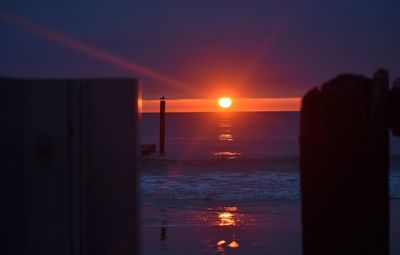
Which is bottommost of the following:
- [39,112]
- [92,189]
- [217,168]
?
[217,168]

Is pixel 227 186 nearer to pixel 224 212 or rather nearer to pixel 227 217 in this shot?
pixel 224 212

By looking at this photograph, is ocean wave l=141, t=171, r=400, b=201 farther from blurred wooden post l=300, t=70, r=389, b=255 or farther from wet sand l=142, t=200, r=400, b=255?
blurred wooden post l=300, t=70, r=389, b=255

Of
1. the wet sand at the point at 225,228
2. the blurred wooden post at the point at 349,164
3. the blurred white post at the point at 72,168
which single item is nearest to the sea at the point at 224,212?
the wet sand at the point at 225,228

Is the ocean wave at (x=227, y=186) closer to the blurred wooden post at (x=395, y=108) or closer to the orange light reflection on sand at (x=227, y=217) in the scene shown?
the orange light reflection on sand at (x=227, y=217)

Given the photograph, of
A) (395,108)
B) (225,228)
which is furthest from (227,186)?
(395,108)

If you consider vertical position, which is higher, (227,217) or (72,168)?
(72,168)

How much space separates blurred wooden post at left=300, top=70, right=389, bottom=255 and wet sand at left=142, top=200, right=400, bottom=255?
177 inches

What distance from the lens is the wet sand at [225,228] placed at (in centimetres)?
685

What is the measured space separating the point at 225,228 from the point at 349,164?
6.01m

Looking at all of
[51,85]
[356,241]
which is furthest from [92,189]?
[356,241]

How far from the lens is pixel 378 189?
227 cm

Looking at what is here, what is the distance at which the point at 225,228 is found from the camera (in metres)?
8.09

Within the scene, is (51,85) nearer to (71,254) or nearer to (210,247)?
(71,254)

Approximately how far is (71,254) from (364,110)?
1.37 metres
